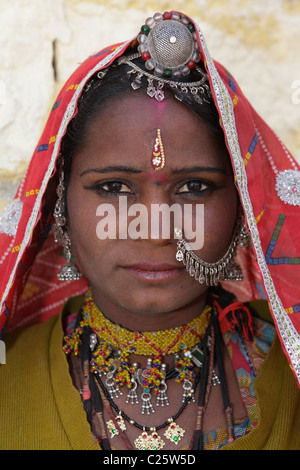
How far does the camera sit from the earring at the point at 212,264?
1431 mm

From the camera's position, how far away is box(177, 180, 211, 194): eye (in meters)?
1.49

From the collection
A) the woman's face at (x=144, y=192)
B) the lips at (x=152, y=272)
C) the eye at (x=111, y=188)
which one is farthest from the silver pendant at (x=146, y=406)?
the eye at (x=111, y=188)

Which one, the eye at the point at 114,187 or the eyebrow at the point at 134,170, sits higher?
the eyebrow at the point at 134,170

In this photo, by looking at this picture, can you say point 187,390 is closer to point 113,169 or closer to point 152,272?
point 152,272

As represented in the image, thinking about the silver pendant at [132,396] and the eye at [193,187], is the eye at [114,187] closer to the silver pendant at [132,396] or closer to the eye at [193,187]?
the eye at [193,187]

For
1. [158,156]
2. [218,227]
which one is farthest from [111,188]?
[218,227]

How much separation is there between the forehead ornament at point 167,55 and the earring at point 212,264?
37 cm

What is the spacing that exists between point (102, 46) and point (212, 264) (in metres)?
1.09

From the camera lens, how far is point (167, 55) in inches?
55.1

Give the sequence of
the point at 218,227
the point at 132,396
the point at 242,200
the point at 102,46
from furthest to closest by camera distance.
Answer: the point at 102,46 < the point at 132,396 < the point at 218,227 < the point at 242,200

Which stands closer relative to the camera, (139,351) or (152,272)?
(152,272)

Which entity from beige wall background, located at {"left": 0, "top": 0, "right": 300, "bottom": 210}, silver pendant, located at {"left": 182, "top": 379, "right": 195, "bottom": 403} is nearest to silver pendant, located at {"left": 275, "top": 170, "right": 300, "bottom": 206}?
silver pendant, located at {"left": 182, "top": 379, "right": 195, "bottom": 403}

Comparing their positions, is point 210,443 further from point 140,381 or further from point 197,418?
point 140,381
